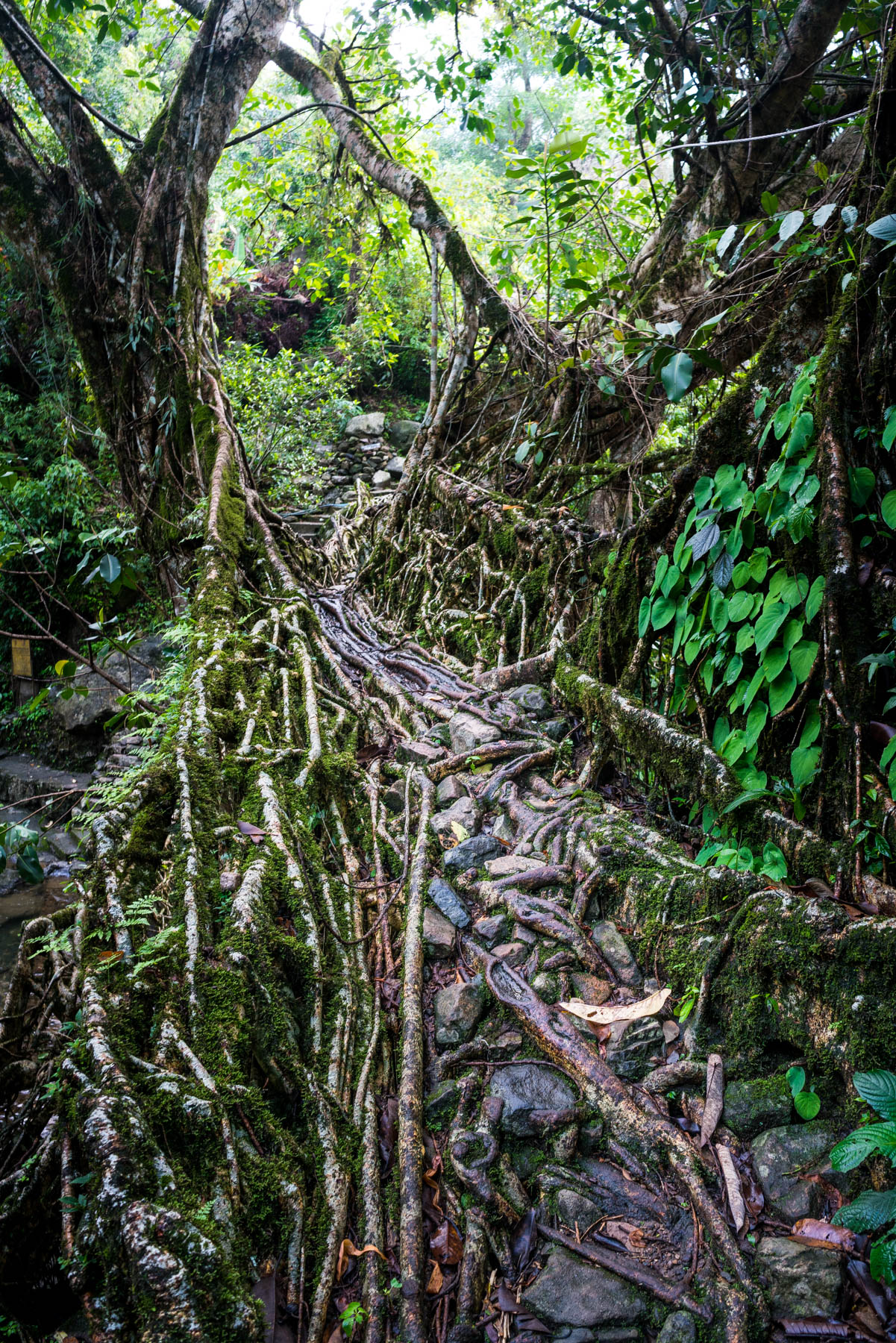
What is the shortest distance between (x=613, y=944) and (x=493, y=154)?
87.6 ft

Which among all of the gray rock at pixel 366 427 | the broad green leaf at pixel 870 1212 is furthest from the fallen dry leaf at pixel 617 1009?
the gray rock at pixel 366 427

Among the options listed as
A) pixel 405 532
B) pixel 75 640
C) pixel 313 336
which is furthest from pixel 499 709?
pixel 313 336

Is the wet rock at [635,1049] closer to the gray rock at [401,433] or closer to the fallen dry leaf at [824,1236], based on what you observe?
the fallen dry leaf at [824,1236]

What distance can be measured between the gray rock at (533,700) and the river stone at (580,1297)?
2.38 m

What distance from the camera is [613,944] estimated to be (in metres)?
2.29

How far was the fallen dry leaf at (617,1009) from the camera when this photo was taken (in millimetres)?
2041

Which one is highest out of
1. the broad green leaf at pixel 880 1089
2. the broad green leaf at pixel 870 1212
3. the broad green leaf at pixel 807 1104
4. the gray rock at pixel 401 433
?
the gray rock at pixel 401 433

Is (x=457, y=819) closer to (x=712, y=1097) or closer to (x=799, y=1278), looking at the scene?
(x=712, y=1097)

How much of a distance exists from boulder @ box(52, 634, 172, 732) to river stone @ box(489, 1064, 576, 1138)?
14.7ft

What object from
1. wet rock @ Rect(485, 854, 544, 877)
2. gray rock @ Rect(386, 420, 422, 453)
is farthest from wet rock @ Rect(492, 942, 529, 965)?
gray rock @ Rect(386, 420, 422, 453)

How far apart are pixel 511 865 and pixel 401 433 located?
1108 centimetres

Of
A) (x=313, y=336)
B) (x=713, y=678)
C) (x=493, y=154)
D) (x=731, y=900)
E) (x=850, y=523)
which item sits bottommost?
(x=731, y=900)

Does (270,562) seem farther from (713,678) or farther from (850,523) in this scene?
(850,523)

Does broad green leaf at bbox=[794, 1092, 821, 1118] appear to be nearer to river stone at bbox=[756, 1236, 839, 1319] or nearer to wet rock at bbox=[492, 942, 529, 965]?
river stone at bbox=[756, 1236, 839, 1319]
